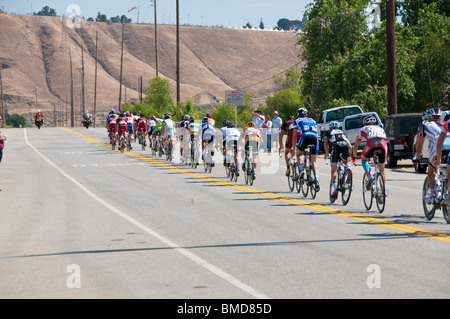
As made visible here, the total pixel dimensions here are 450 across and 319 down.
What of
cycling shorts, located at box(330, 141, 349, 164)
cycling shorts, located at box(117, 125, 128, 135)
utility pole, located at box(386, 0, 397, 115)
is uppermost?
utility pole, located at box(386, 0, 397, 115)

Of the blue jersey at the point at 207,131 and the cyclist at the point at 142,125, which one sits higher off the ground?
the cyclist at the point at 142,125

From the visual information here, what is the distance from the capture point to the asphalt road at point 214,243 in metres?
8.46

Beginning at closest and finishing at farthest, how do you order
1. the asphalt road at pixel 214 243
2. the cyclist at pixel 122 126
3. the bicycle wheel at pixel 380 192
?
1. the asphalt road at pixel 214 243
2. the bicycle wheel at pixel 380 192
3. the cyclist at pixel 122 126

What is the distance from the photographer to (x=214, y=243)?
Result: 11.7m

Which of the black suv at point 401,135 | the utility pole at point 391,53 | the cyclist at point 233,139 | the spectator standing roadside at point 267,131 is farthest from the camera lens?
the spectator standing roadside at point 267,131

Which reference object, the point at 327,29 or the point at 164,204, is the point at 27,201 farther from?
the point at 327,29

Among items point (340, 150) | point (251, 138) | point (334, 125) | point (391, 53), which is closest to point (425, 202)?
point (340, 150)

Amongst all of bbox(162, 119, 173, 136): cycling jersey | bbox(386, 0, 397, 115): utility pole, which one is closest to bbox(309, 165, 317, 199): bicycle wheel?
bbox(386, 0, 397, 115): utility pole

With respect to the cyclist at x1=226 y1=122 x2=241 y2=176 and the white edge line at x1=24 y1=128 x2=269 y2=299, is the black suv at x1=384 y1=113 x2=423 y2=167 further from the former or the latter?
the white edge line at x1=24 y1=128 x2=269 y2=299

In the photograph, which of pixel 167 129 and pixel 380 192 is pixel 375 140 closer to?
pixel 380 192

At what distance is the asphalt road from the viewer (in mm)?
8461

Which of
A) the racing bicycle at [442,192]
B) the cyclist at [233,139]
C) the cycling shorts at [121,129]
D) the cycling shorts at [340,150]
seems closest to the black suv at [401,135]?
the cyclist at [233,139]

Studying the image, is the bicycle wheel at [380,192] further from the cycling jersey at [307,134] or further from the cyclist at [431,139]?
the cycling jersey at [307,134]

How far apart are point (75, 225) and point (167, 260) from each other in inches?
180
